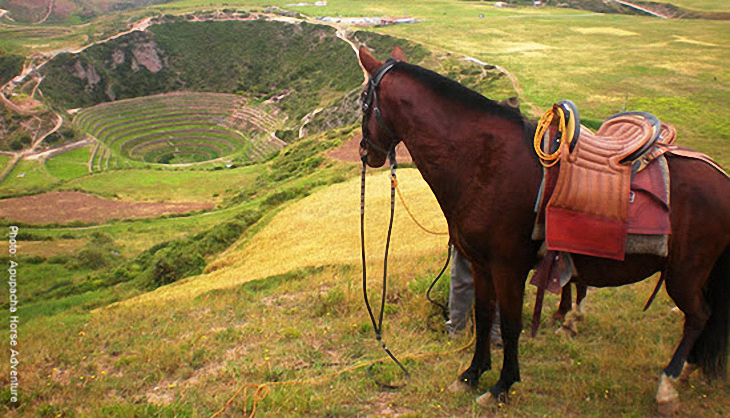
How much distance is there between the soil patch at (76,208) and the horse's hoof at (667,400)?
33.9 metres

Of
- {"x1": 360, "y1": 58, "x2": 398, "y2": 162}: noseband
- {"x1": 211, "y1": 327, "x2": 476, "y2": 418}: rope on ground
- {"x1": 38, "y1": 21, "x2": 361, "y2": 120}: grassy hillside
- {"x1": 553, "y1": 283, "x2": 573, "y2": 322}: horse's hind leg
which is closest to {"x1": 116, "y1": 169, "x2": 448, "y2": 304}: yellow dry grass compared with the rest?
{"x1": 211, "y1": 327, "x2": 476, "y2": 418}: rope on ground

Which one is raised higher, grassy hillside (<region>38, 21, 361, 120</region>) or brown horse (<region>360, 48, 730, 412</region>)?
brown horse (<region>360, 48, 730, 412</region>)

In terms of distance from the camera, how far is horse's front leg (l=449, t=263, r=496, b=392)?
17.3 ft

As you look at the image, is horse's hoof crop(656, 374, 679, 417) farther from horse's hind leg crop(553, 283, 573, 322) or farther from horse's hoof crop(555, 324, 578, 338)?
horse's hind leg crop(553, 283, 573, 322)

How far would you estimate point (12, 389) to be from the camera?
5.38 metres

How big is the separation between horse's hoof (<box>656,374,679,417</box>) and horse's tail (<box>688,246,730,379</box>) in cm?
63

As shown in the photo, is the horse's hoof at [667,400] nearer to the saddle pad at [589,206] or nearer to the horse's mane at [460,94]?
the saddle pad at [589,206]

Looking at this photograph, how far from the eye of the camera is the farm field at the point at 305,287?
17.5 ft

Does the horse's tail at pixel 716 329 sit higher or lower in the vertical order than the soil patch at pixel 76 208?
higher

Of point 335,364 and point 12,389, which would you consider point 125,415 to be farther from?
point 335,364

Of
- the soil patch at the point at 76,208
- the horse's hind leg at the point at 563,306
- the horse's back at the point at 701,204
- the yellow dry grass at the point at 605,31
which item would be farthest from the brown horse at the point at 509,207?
the yellow dry grass at the point at 605,31

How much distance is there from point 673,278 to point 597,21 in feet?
272

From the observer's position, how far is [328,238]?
16.7 meters

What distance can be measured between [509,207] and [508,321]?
1180 mm
